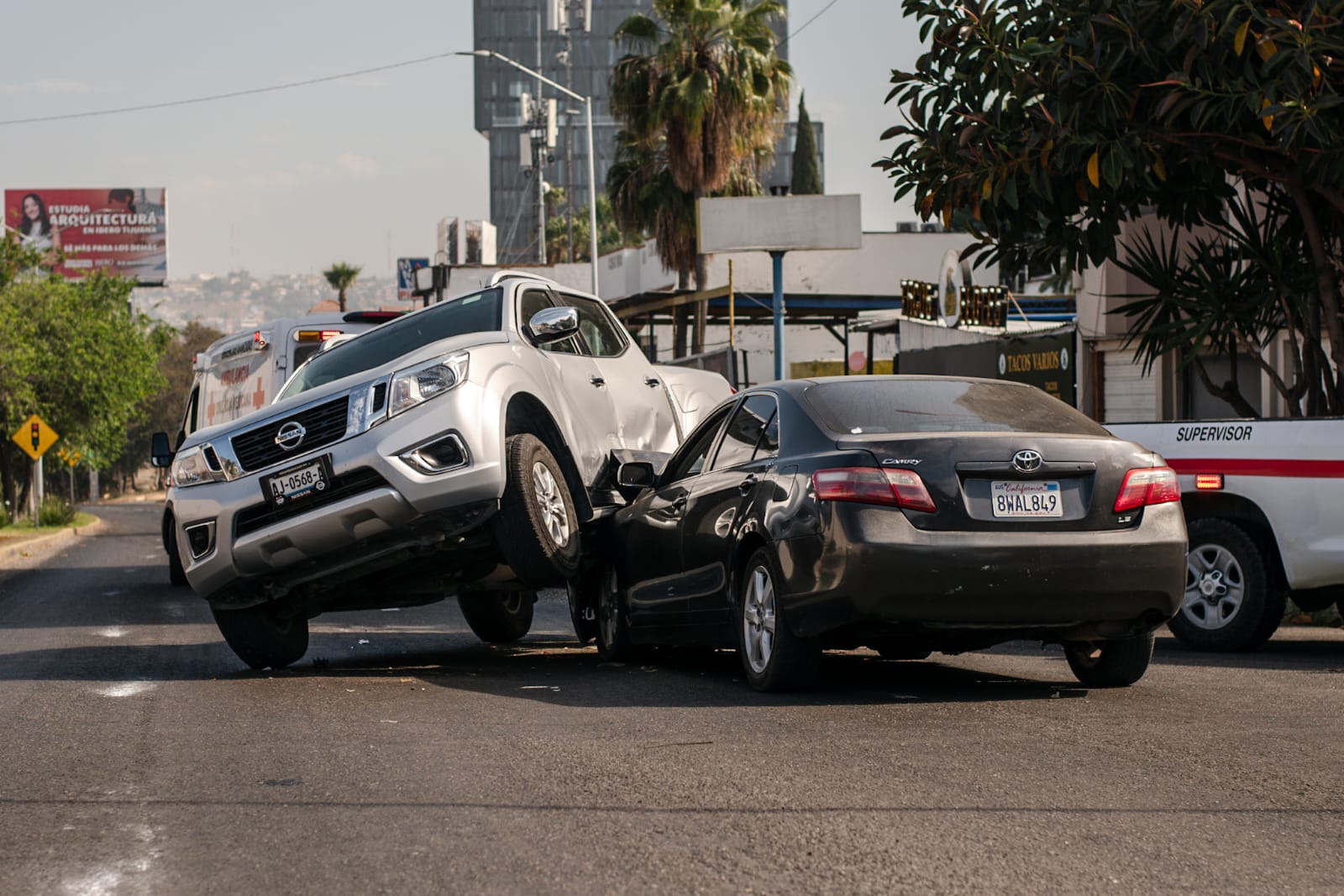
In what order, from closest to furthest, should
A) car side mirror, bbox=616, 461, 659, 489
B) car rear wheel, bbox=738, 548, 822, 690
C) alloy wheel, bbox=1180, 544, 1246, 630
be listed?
car rear wheel, bbox=738, 548, 822, 690 < car side mirror, bbox=616, 461, 659, 489 < alloy wheel, bbox=1180, 544, 1246, 630

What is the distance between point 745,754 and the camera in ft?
20.9

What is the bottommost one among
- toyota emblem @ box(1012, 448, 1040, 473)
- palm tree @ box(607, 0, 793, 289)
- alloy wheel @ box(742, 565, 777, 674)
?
alloy wheel @ box(742, 565, 777, 674)

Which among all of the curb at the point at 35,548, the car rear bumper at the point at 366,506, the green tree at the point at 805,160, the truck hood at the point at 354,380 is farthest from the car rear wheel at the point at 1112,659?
the green tree at the point at 805,160

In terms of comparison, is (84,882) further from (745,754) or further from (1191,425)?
(1191,425)

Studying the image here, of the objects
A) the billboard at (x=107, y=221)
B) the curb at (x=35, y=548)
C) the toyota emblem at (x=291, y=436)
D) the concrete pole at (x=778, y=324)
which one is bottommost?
the curb at (x=35, y=548)

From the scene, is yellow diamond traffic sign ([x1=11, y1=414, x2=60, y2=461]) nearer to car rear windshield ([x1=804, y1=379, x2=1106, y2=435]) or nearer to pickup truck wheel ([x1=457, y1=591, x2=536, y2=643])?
pickup truck wheel ([x1=457, y1=591, x2=536, y2=643])

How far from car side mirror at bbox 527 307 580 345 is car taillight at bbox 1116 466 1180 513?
3.47m

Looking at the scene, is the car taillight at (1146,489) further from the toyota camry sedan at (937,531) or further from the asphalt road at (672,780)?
the asphalt road at (672,780)

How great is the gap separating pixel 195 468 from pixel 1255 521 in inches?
252

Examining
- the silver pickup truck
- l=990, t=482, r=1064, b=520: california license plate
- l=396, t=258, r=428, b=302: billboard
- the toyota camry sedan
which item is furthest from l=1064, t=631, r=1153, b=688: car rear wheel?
l=396, t=258, r=428, b=302: billboard

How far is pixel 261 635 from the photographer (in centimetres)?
995

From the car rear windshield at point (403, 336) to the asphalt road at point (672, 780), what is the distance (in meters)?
1.90

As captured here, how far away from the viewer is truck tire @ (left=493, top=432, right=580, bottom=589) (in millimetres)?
9031

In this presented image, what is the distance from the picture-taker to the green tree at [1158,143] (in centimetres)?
1276
